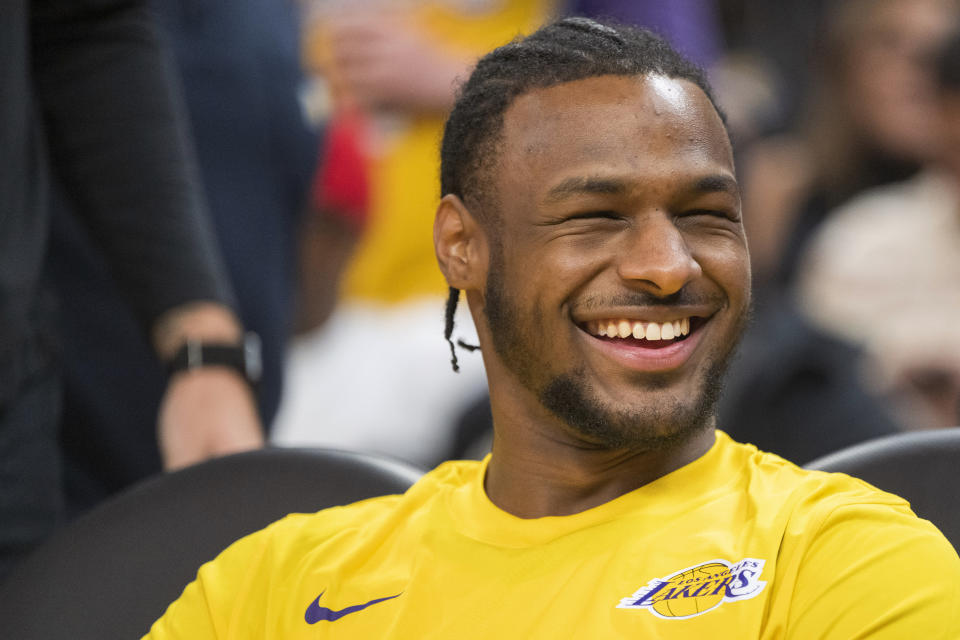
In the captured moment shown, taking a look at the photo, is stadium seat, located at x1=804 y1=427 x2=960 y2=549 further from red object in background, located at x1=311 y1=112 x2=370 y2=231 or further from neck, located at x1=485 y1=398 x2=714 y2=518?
red object in background, located at x1=311 y1=112 x2=370 y2=231

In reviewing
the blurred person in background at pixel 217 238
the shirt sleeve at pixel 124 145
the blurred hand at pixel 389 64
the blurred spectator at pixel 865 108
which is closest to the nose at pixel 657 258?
the shirt sleeve at pixel 124 145

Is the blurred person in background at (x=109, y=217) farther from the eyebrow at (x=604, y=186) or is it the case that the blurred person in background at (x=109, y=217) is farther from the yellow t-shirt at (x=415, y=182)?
the yellow t-shirt at (x=415, y=182)

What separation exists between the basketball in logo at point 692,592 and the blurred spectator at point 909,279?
2.24 meters

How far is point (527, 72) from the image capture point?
1.86 m

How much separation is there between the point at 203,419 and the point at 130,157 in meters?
0.51

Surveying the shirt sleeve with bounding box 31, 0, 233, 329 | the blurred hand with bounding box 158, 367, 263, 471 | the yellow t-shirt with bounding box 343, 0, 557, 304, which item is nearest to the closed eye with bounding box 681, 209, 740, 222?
the blurred hand with bounding box 158, 367, 263, 471

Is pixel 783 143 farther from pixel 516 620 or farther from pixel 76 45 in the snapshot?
pixel 516 620

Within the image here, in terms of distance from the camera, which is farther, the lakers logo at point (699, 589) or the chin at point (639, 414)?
the chin at point (639, 414)

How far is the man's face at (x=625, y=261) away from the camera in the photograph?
170 cm

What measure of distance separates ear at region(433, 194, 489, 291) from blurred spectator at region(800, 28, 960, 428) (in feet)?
6.73

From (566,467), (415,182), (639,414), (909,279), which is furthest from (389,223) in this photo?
(639,414)

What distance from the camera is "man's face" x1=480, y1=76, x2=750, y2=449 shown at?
170cm

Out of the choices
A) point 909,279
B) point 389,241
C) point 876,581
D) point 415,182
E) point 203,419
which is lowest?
point 909,279

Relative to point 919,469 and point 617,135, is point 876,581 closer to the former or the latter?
point 919,469
